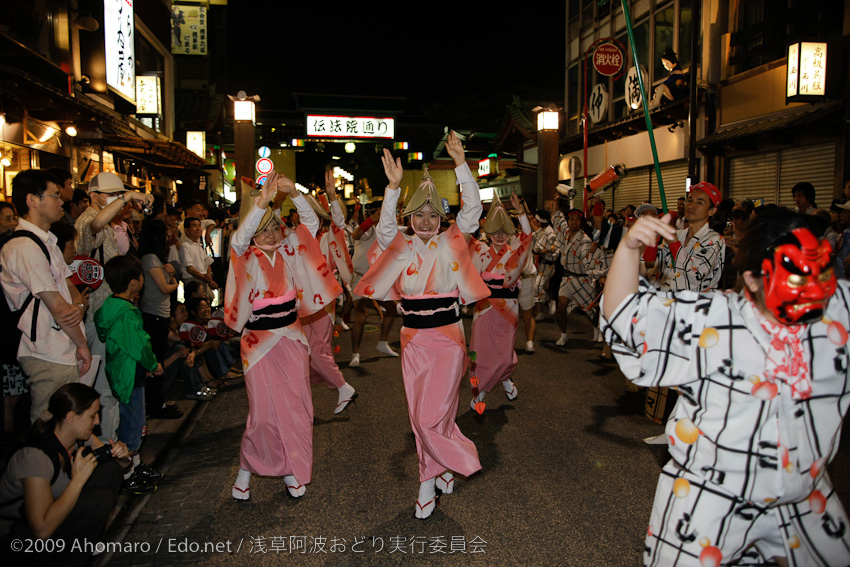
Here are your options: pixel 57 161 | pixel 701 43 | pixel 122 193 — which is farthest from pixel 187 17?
pixel 122 193

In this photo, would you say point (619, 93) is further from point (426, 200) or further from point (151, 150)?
point (426, 200)

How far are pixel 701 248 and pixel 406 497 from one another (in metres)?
3.34

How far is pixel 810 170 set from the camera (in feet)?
41.6

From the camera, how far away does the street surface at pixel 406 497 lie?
144 inches

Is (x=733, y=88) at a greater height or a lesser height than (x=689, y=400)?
greater

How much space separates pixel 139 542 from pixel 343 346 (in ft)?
20.7

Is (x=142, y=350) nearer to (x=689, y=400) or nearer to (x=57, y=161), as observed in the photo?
(x=689, y=400)

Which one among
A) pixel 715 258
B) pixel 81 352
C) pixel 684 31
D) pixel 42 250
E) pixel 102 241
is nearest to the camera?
pixel 42 250

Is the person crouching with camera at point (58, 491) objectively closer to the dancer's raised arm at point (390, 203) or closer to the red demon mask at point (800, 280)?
the dancer's raised arm at point (390, 203)

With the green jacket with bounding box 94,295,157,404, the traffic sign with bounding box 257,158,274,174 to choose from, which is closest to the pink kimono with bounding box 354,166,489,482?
the green jacket with bounding box 94,295,157,404

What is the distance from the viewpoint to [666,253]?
6461mm

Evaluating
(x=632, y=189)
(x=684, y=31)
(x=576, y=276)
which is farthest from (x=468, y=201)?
(x=632, y=189)

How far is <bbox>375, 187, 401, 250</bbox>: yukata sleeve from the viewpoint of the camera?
475 centimetres

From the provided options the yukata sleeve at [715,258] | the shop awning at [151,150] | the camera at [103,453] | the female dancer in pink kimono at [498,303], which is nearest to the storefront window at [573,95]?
the shop awning at [151,150]
